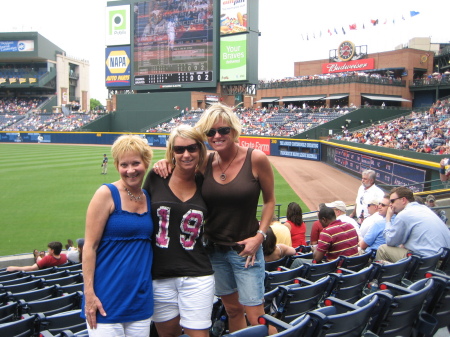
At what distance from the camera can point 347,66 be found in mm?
51125

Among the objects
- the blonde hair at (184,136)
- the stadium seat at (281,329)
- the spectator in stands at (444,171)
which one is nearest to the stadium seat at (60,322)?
the blonde hair at (184,136)

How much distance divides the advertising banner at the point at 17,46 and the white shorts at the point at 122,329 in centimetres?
8225

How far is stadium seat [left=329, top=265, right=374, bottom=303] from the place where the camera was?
357cm

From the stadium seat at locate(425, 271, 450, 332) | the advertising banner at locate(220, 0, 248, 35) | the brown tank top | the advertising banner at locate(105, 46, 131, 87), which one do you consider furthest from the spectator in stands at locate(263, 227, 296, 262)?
the advertising banner at locate(105, 46, 131, 87)

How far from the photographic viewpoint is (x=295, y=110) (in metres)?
44.6

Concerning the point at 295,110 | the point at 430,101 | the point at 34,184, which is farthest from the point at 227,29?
the point at 34,184

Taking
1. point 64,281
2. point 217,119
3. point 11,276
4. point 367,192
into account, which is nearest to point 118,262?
point 217,119

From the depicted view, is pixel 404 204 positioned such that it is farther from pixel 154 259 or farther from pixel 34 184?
pixel 34 184

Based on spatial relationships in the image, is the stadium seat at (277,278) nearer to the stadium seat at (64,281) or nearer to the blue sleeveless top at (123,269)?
the blue sleeveless top at (123,269)

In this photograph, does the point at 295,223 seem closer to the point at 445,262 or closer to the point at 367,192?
the point at 445,262

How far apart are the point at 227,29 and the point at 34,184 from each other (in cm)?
3450

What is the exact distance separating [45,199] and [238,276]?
14973 millimetres

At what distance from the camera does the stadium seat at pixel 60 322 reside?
3.03 m

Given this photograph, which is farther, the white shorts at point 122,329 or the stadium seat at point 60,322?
the stadium seat at point 60,322
